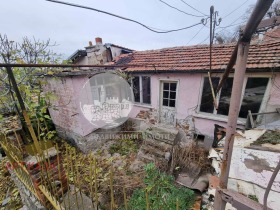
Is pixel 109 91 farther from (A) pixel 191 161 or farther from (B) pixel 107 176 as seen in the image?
(A) pixel 191 161

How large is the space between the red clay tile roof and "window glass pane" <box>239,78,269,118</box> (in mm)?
510

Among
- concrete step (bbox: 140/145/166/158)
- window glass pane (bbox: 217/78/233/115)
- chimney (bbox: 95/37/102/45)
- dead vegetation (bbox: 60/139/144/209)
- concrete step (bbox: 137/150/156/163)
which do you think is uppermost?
chimney (bbox: 95/37/102/45)

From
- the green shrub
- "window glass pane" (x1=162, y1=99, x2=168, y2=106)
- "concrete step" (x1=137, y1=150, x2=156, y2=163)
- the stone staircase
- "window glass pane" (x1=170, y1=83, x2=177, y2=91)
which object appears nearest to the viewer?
the green shrub

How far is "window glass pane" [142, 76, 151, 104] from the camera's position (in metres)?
7.09

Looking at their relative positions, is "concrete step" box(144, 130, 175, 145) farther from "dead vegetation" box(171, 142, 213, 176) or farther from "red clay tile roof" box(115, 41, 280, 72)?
"red clay tile roof" box(115, 41, 280, 72)

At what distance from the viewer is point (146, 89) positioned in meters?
7.26

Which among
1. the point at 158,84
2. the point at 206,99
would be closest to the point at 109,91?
the point at 158,84

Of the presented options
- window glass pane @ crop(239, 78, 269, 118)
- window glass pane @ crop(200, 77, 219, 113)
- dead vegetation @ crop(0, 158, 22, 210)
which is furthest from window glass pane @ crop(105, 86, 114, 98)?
window glass pane @ crop(239, 78, 269, 118)

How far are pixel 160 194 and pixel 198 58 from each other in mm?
5320

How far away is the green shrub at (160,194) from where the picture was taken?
3.54m

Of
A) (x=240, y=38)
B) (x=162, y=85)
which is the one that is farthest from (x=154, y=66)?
(x=240, y=38)

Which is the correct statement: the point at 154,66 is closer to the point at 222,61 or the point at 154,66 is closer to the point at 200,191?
the point at 222,61

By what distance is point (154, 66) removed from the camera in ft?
21.0

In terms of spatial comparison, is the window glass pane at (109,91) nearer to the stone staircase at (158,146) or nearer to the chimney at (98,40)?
the stone staircase at (158,146)
